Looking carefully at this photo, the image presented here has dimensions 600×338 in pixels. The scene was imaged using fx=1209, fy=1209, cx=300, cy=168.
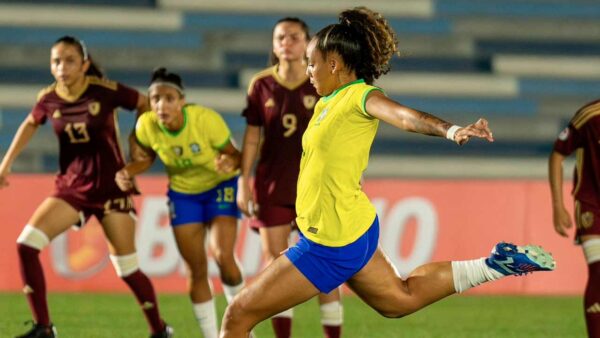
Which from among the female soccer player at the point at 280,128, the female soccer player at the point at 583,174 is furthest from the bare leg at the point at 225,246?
the female soccer player at the point at 583,174

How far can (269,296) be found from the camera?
499 cm

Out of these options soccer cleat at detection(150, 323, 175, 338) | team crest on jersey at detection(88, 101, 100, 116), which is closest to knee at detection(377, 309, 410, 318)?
soccer cleat at detection(150, 323, 175, 338)

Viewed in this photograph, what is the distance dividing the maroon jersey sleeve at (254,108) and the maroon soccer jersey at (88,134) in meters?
0.76

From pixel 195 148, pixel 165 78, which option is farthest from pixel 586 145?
pixel 165 78

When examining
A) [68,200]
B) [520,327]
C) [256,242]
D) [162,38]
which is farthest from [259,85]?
[162,38]

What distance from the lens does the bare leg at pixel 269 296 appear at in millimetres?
4988

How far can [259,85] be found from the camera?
7.49 metres

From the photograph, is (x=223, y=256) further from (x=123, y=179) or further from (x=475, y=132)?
(x=475, y=132)

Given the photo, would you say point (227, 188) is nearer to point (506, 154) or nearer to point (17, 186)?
point (17, 186)

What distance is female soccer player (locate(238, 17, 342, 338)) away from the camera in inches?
289

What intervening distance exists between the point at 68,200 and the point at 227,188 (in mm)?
993

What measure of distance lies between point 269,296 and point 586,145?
291 cm

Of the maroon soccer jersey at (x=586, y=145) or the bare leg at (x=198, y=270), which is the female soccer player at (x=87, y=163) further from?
the maroon soccer jersey at (x=586, y=145)

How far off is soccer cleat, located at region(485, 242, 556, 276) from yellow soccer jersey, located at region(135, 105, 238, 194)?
2.59 metres
